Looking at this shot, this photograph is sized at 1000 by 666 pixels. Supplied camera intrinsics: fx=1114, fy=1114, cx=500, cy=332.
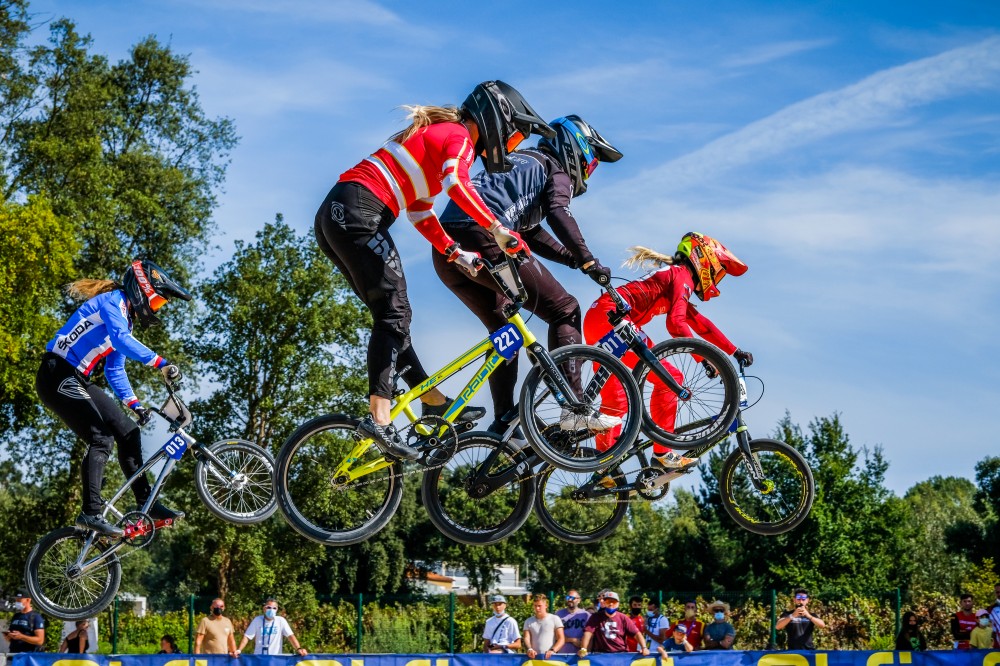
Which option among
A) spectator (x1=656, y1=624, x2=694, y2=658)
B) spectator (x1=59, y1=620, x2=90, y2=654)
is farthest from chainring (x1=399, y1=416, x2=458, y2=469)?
spectator (x1=59, y1=620, x2=90, y2=654)

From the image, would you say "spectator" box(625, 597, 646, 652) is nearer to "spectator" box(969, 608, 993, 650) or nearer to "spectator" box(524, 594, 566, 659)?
"spectator" box(524, 594, 566, 659)

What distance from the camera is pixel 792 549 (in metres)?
45.6

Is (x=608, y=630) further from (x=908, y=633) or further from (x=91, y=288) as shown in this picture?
(x=91, y=288)

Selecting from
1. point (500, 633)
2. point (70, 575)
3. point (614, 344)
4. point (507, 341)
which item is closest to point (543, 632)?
point (500, 633)

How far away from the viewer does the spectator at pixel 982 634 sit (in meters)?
15.2

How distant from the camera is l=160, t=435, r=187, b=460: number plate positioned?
10.1 metres

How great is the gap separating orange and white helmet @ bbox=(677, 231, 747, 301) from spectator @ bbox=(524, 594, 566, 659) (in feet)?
18.3

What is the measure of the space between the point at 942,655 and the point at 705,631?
336cm

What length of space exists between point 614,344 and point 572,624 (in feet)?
22.6

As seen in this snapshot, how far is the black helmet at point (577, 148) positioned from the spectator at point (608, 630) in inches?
257

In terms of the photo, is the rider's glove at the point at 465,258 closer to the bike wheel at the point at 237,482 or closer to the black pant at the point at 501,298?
the black pant at the point at 501,298

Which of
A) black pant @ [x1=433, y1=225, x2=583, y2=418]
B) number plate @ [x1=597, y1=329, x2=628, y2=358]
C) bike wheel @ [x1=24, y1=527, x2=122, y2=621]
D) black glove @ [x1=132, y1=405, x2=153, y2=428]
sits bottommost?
bike wheel @ [x1=24, y1=527, x2=122, y2=621]

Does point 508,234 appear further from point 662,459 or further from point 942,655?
point 942,655

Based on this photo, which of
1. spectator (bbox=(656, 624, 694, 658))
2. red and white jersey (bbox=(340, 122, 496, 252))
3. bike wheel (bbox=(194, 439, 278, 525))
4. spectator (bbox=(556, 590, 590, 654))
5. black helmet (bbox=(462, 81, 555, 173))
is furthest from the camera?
spectator (bbox=(656, 624, 694, 658))
